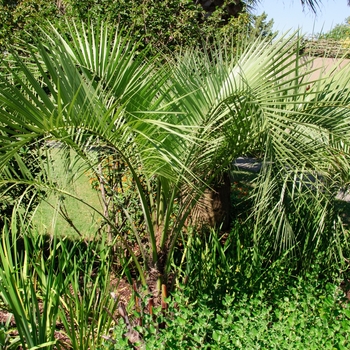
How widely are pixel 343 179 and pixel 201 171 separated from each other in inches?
55.4

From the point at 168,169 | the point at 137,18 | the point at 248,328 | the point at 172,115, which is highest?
the point at 137,18

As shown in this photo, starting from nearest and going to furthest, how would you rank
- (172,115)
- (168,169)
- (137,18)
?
(168,169), (172,115), (137,18)

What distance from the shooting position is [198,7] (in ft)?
18.6

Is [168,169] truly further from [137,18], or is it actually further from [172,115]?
[137,18]

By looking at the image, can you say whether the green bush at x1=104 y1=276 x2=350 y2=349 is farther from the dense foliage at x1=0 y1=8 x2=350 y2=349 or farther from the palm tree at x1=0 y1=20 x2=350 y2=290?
the palm tree at x1=0 y1=20 x2=350 y2=290

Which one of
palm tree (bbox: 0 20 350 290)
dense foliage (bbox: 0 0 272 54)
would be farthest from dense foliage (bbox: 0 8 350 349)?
dense foliage (bbox: 0 0 272 54)

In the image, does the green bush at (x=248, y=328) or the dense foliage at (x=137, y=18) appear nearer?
the green bush at (x=248, y=328)

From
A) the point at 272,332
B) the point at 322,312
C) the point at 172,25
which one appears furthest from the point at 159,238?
the point at 172,25

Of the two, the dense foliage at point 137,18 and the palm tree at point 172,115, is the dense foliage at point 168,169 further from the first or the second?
the dense foliage at point 137,18

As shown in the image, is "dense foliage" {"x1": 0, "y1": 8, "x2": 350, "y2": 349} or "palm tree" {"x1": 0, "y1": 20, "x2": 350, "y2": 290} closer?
"dense foliage" {"x1": 0, "y1": 8, "x2": 350, "y2": 349}

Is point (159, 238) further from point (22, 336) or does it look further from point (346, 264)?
point (346, 264)

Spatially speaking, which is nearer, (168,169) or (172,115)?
(168,169)

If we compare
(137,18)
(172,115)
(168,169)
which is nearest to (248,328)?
(168,169)

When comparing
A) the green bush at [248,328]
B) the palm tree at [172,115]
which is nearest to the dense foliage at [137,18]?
the palm tree at [172,115]
